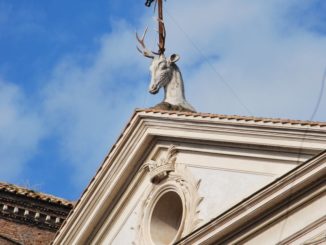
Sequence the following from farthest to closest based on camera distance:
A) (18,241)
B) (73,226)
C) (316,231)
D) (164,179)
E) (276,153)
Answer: (18,241)
(73,226)
(164,179)
(276,153)
(316,231)

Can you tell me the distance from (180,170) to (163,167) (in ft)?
1.73

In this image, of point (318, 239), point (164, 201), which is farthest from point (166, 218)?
point (318, 239)

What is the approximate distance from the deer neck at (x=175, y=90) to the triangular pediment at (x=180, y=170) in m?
0.64

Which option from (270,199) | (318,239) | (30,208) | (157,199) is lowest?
(318,239)

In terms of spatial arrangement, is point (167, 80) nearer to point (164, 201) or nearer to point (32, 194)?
point (164, 201)

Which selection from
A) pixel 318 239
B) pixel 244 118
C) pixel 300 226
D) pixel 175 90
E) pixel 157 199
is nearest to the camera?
pixel 318 239

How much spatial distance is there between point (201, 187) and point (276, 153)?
5.62ft

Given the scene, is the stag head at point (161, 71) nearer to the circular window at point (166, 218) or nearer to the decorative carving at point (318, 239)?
the circular window at point (166, 218)

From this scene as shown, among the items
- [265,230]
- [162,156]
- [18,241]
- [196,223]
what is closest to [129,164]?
[162,156]

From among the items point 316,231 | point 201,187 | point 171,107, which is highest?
point 171,107

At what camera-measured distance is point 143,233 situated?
82.7 ft

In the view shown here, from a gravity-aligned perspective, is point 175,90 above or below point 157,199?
above

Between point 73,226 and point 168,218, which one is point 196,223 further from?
point 73,226

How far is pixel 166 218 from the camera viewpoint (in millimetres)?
25078
